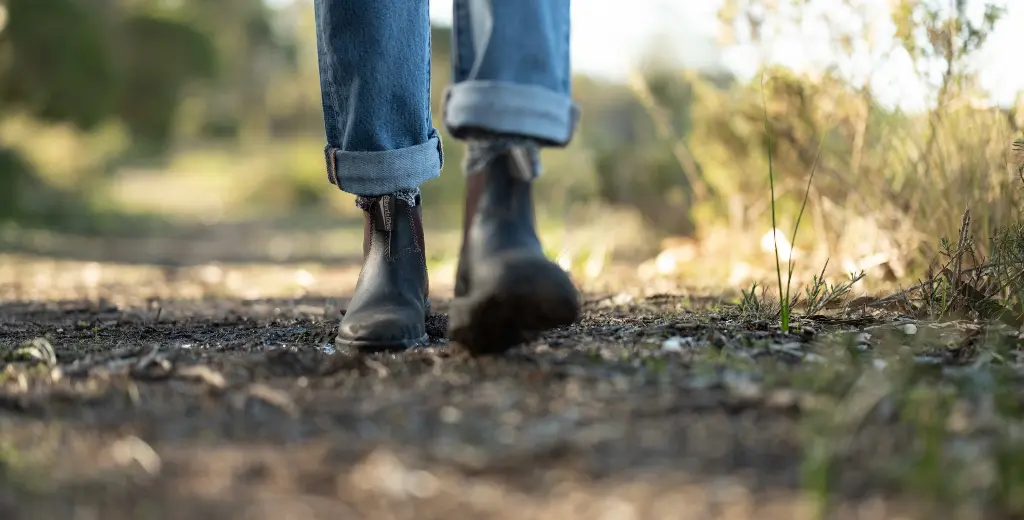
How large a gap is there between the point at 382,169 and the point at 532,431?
0.76 m

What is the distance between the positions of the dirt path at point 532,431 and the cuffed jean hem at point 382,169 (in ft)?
1.01

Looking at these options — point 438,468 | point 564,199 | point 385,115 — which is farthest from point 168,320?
point 564,199

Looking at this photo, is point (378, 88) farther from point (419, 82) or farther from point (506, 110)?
point (506, 110)

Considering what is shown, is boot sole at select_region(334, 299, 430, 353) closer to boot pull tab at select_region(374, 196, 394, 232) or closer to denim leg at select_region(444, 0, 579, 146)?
boot pull tab at select_region(374, 196, 394, 232)

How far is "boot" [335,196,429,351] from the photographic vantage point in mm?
1583

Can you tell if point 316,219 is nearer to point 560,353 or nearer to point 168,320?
point 168,320

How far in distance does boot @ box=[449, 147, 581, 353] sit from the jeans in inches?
3.3

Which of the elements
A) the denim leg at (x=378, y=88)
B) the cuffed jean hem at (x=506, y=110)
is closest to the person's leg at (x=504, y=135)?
the cuffed jean hem at (x=506, y=110)

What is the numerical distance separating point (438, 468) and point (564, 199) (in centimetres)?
494

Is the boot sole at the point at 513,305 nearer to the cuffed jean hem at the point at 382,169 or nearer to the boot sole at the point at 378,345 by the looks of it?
the boot sole at the point at 378,345

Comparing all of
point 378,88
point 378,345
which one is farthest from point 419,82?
point 378,345

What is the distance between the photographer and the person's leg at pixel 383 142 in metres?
1.57

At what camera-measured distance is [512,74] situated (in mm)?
1415

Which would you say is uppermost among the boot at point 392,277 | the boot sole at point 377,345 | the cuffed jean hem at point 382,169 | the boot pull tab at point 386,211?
the cuffed jean hem at point 382,169
